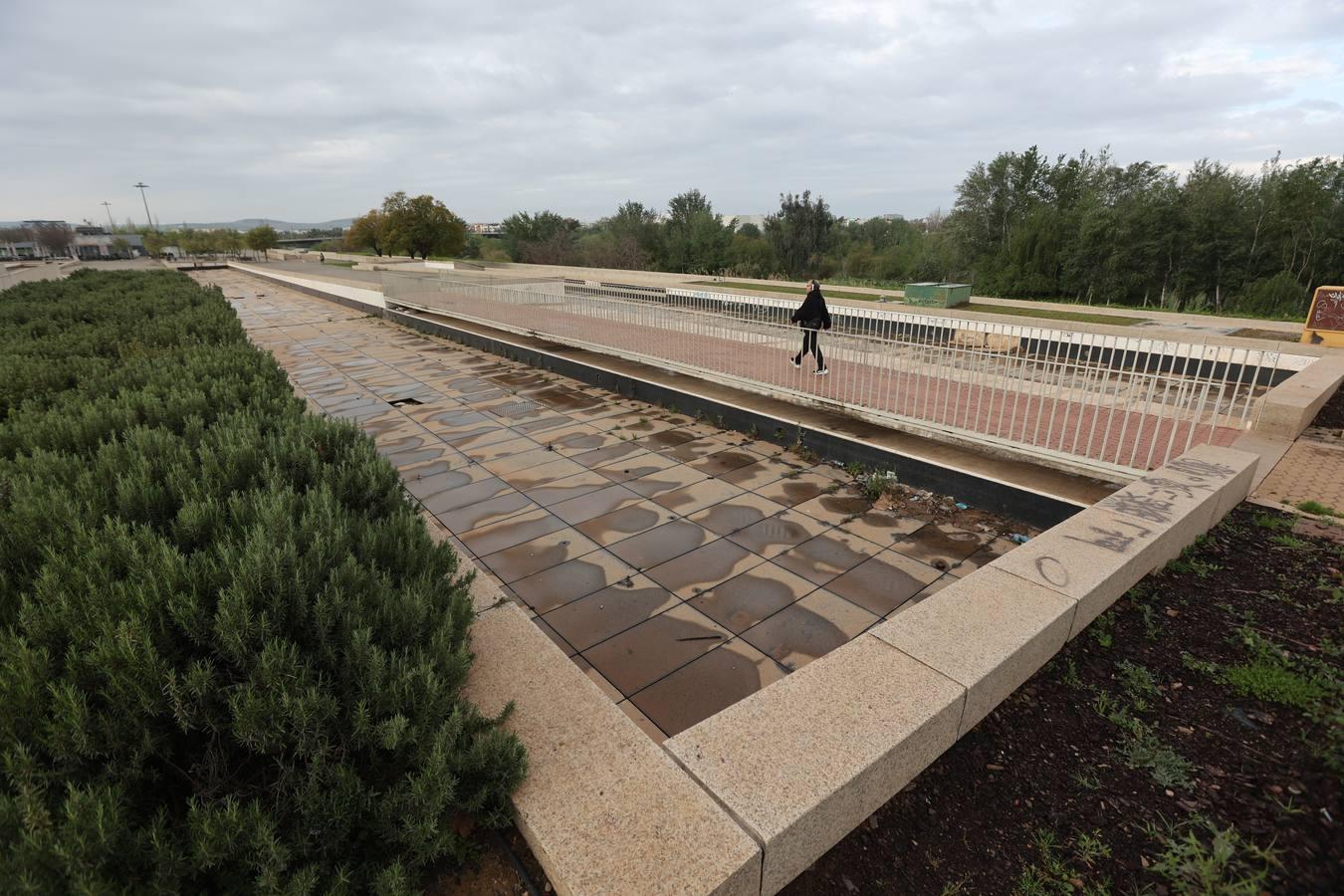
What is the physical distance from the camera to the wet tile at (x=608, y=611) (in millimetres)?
4328

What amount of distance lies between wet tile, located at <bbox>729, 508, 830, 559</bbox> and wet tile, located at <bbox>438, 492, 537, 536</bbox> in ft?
7.36

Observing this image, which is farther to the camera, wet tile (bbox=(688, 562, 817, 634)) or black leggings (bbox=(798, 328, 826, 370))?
black leggings (bbox=(798, 328, 826, 370))

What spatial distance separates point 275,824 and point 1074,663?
3514 mm

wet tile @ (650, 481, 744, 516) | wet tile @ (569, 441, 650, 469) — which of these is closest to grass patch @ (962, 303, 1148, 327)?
wet tile @ (569, 441, 650, 469)

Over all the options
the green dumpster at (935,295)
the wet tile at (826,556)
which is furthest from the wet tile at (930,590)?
the green dumpster at (935,295)

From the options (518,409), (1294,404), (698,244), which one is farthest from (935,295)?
(698,244)

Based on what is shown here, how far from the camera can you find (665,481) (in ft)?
22.8

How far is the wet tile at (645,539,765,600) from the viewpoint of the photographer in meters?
4.87

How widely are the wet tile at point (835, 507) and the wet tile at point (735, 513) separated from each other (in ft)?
0.95

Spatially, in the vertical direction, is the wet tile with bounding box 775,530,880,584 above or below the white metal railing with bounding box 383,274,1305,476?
below

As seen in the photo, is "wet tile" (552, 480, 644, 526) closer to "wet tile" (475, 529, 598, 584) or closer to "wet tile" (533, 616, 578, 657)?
"wet tile" (475, 529, 598, 584)

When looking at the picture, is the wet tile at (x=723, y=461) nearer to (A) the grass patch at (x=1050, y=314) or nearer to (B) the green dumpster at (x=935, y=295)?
(A) the grass patch at (x=1050, y=314)

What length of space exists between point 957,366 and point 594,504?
5.97 m

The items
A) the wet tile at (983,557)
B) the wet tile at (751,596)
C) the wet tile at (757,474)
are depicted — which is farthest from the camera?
the wet tile at (757,474)
